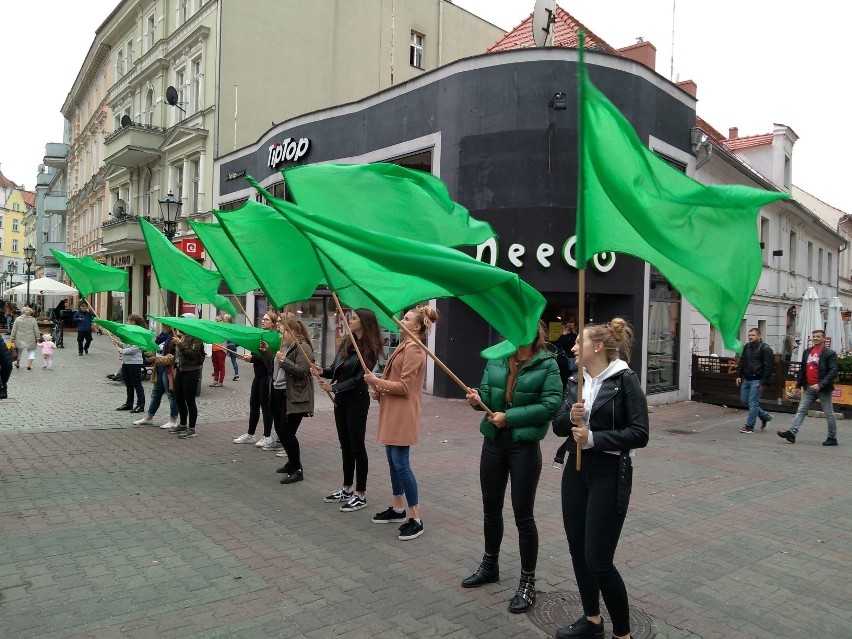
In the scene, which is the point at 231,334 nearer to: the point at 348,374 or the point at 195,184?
the point at 348,374

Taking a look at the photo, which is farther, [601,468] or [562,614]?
[562,614]

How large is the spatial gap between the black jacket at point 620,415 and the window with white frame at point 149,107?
31.7m

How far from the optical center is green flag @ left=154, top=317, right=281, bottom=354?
8.16 metres

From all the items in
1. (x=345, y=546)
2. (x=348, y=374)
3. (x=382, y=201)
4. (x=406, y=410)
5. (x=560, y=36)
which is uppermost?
(x=560, y=36)

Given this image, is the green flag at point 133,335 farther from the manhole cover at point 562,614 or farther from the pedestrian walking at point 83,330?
the pedestrian walking at point 83,330

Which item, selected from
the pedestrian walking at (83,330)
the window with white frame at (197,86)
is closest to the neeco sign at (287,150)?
the window with white frame at (197,86)

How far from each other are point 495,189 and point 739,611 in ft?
34.6

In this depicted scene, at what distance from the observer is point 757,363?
1200cm

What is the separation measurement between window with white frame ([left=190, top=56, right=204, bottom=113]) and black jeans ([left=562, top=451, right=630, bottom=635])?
25.2m

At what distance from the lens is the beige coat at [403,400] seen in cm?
557

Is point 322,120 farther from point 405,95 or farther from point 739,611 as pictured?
point 739,611

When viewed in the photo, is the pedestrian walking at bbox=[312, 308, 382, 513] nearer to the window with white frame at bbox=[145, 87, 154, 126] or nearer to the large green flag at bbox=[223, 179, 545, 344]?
the large green flag at bbox=[223, 179, 545, 344]

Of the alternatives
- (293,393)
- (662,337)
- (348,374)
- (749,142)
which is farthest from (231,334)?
(749,142)

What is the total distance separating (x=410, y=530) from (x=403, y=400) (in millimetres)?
1102
